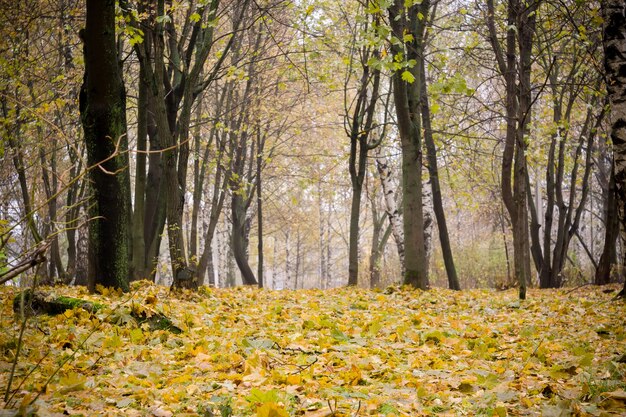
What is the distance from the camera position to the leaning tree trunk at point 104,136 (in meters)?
6.32

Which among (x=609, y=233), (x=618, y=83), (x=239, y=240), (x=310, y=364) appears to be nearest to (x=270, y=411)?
(x=310, y=364)

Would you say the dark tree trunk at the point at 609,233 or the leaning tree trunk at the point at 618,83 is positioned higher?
the leaning tree trunk at the point at 618,83

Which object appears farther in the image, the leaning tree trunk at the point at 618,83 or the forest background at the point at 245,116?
the forest background at the point at 245,116

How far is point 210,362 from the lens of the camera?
384 cm

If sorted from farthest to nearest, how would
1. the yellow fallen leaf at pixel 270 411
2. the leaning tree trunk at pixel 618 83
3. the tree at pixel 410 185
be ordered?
the tree at pixel 410 185
the leaning tree trunk at pixel 618 83
the yellow fallen leaf at pixel 270 411

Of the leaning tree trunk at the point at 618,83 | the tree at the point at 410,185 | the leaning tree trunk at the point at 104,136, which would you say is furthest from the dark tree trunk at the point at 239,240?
the leaning tree trunk at the point at 618,83

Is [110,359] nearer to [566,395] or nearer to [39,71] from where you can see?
[566,395]

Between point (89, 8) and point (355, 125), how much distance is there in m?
7.53

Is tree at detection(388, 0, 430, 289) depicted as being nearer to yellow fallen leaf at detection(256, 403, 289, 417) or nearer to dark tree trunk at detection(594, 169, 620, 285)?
dark tree trunk at detection(594, 169, 620, 285)

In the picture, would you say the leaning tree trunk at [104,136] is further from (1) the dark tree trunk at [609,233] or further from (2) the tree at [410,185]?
(1) the dark tree trunk at [609,233]

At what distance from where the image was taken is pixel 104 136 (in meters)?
6.54

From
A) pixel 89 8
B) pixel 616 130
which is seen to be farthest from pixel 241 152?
pixel 616 130

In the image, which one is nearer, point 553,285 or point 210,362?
point 210,362

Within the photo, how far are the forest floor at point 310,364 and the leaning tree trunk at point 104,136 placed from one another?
643mm
